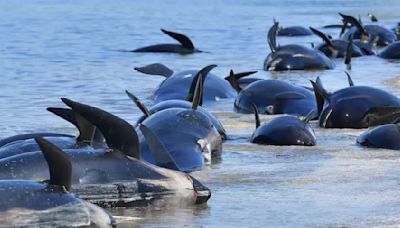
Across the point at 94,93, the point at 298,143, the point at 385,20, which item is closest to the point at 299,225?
the point at 298,143

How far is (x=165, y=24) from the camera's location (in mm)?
25328

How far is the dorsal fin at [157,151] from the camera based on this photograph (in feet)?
19.1

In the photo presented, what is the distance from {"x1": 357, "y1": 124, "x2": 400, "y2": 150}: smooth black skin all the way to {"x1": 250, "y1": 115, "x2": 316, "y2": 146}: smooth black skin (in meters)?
0.35

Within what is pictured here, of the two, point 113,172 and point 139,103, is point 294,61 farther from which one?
point 113,172

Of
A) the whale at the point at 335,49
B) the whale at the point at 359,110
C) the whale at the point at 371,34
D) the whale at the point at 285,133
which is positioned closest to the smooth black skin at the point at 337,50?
the whale at the point at 335,49

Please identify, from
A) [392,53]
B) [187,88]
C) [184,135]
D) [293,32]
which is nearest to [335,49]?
[392,53]

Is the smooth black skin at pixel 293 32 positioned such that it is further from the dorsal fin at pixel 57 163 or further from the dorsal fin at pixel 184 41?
the dorsal fin at pixel 57 163

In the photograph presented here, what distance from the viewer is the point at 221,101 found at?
10555mm

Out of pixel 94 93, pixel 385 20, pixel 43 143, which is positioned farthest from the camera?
pixel 385 20

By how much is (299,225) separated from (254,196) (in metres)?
0.78

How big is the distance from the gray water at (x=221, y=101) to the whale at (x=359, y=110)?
160 mm

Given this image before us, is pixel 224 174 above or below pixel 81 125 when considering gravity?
below

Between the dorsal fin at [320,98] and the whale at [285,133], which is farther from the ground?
the whale at [285,133]

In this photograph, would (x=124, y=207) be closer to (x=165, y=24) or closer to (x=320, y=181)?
(x=320, y=181)
